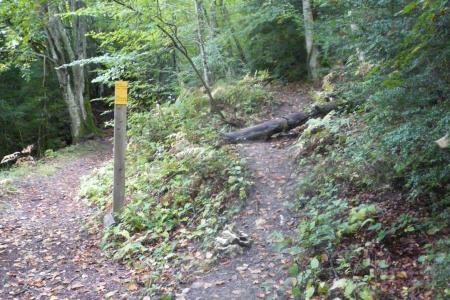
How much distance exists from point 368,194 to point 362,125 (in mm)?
1798

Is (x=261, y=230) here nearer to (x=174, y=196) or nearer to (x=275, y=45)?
(x=174, y=196)

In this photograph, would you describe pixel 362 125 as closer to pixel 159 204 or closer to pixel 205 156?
pixel 205 156

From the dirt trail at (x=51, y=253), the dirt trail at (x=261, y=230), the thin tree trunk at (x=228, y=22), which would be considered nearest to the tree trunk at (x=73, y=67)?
the thin tree trunk at (x=228, y=22)

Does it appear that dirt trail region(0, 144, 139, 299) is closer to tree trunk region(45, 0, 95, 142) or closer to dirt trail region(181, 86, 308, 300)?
dirt trail region(181, 86, 308, 300)

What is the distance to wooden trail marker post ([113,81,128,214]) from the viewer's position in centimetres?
759

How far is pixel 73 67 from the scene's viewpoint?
18.8m

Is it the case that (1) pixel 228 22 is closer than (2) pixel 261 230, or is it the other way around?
(2) pixel 261 230

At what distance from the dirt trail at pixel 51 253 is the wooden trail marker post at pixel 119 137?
0.83m

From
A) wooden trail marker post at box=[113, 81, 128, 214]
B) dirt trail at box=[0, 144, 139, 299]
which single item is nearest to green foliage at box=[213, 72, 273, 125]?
wooden trail marker post at box=[113, 81, 128, 214]

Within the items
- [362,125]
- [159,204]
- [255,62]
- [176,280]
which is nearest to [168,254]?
[176,280]

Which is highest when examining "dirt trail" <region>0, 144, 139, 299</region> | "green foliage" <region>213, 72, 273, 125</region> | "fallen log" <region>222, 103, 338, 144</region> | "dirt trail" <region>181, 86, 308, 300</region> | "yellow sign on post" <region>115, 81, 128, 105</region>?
"yellow sign on post" <region>115, 81, 128, 105</region>

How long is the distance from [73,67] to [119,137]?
12617 millimetres

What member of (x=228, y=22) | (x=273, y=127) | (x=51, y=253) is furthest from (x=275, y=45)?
(x=51, y=253)

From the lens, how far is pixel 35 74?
21312 millimetres
